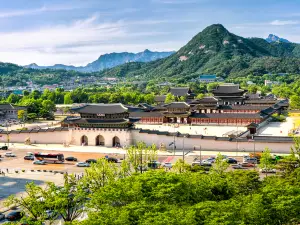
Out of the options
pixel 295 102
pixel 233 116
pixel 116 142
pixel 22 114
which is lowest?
pixel 116 142

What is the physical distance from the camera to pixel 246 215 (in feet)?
60.8

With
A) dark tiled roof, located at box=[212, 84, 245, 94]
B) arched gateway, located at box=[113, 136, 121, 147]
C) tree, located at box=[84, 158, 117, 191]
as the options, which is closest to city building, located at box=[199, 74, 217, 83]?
dark tiled roof, located at box=[212, 84, 245, 94]

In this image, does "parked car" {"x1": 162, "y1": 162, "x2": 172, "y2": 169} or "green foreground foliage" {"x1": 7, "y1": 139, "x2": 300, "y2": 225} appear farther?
"parked car" {"x1": 162, "y1": 162, "x2": 172, "y2": 169}

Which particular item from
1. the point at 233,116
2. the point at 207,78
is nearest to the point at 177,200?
the point at 233,116

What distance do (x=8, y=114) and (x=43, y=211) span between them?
68.2 meters

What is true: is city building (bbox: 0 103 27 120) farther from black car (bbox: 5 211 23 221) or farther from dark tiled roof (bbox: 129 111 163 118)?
black car (bbox: 5 211 23 221)

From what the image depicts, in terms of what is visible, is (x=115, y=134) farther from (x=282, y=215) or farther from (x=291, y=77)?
(x=291, y=77)

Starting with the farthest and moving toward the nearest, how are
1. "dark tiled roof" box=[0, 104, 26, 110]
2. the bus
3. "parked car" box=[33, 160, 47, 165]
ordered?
"dark tiled roof" box=[0, 104, 26, 110], the bus, "parked car" box=[33, 160, 47, 165]

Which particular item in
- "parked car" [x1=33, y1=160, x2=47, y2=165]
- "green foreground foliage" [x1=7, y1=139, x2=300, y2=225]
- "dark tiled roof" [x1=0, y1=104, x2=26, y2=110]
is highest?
"dark tiled roof" [x1=0, y1=104, x2=26, y2=110]

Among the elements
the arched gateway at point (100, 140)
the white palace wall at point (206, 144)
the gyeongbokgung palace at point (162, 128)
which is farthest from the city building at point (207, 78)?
the white palace wall at point (206, 144)

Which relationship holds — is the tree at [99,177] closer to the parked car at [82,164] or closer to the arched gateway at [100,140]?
the parked car at [82,164]

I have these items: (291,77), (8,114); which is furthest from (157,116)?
(291,77)

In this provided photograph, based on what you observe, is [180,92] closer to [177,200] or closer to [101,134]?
[101,134]

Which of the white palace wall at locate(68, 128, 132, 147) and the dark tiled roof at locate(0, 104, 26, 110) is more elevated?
the dark tiled roof at locate(0, 104, 26, 110)
